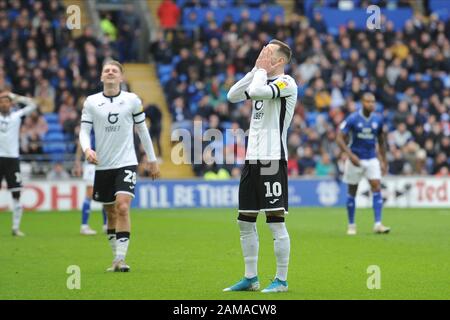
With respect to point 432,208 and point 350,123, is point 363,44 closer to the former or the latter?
point 432,208

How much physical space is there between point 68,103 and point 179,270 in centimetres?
1704

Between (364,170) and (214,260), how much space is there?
238 inches

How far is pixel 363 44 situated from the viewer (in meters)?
34.5

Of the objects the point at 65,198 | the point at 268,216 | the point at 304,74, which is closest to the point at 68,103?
the point at 65,198

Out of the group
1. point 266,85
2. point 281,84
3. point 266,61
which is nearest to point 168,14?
point 266,61

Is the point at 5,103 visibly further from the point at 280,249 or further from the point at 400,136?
the point at 400,136

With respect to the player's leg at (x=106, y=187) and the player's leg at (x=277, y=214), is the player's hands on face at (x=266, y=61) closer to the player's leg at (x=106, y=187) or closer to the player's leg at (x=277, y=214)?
the player's leg at (x=277, y=214)

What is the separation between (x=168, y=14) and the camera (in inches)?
1362

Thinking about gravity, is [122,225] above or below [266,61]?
below

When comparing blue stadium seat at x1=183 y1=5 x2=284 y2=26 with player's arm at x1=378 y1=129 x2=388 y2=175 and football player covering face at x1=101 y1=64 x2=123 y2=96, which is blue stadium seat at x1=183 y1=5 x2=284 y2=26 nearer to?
player's arm at x1=378 y1=129 x2=388 y2=175

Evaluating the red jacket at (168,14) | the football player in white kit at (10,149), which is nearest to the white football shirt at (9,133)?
the football player in white kit at (10,149)

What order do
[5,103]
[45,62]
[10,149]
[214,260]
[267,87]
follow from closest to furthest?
[267,87] → [214,260] → [5,103] → [10,149] → [45,62]

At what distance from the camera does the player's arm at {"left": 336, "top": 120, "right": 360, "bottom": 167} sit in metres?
18.4

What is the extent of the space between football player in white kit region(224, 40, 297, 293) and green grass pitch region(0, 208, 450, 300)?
0.35 metres
